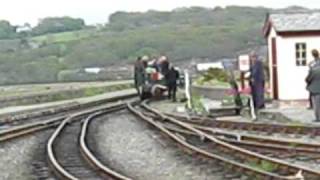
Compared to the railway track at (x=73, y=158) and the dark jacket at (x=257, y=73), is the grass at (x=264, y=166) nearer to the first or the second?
the railway track at (x=73, y=158)

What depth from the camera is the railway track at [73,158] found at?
Result: 47.0 ft

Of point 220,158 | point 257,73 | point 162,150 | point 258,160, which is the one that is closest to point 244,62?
point 257,73

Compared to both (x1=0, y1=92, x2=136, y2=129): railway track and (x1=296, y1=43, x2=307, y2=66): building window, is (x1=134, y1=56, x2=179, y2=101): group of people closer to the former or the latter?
(x1=0, y1=92, x2=136, y2=129): railway track

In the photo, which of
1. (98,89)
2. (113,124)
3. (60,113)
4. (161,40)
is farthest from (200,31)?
(113,124)

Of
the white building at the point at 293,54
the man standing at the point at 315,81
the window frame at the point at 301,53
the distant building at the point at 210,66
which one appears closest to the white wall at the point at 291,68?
the white building at the point at 293,54

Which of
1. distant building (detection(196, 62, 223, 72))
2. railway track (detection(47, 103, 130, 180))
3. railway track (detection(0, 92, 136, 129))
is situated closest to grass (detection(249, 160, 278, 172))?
railway track (detection(47, 103, 130, 180))

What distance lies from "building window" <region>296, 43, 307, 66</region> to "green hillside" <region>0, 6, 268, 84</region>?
3749cm

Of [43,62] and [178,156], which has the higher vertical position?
[178,156]

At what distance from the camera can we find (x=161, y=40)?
92.0m

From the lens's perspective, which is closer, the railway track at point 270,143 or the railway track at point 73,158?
the railway track at point 73,158

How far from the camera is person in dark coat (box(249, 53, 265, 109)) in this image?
25.6 metres

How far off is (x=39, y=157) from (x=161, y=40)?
74.4 meters

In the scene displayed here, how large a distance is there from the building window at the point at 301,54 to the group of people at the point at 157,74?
733 cm

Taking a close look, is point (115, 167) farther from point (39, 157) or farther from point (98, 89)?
point (98, 89)
